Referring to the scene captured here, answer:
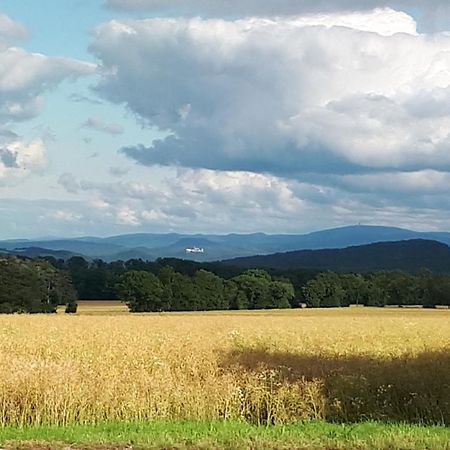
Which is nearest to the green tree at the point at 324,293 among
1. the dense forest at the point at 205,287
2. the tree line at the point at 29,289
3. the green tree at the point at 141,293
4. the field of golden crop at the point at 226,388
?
the dense forest at the point at 205,287

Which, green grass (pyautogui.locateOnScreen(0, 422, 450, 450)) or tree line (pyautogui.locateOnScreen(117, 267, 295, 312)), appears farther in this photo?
tree line (pyautogui.locateOnScreen(117, 267, 295, 312))

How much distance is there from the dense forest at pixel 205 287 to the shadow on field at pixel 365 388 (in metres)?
63.1

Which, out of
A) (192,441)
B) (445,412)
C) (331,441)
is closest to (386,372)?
(445,412)

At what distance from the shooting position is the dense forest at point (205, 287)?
8331 cm

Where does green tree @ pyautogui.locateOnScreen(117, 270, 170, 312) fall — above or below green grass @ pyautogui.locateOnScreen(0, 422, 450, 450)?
below

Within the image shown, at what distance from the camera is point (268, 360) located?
21641mm

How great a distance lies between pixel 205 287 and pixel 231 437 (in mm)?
78878

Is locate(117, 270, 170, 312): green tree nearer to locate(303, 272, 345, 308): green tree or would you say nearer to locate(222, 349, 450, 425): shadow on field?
locate(303, 272, 345, 308): green tree

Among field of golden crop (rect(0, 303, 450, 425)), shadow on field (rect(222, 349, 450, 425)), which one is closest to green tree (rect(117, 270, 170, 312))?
field of golden crop (rect(0, 303, 450, 425))

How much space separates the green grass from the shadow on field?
155 centimetres

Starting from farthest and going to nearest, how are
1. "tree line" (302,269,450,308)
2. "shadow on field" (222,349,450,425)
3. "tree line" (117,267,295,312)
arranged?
"tree line" (302,269,450,308) < "tree line" (117,267,295,312) < "shadow on field" (222,349,450,425)

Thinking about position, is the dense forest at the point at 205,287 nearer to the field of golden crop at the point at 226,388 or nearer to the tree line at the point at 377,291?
the tree line at the point at 377,291

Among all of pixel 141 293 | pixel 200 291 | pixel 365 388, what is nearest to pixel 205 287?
pixel 200 291

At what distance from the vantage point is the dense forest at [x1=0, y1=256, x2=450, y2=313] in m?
83.3
